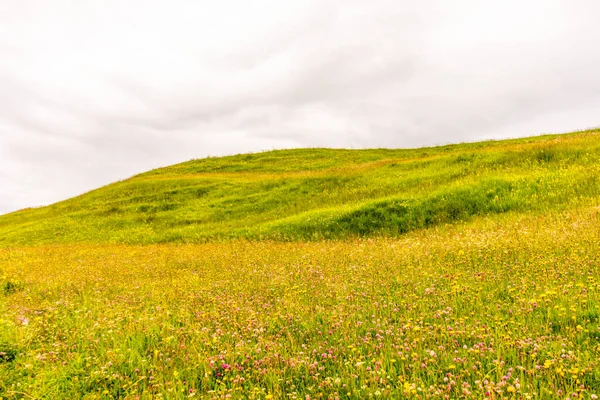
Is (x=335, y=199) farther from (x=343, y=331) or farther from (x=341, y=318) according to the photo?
(x=343, y=331)

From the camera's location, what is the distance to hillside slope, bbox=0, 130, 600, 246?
16.9 meters

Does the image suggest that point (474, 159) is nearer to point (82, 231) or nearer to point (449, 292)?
point (449, 292)

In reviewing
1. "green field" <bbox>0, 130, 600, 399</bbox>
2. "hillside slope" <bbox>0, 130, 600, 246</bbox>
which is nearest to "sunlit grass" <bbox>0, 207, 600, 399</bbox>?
"green field" <bbox>0, 130, 600, 399</bbox>

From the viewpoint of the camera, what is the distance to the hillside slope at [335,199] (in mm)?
16922

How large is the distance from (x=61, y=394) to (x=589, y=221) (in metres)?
12.7

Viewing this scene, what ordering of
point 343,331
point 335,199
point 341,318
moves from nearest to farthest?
point 343,331
point 341,318
point 335,199

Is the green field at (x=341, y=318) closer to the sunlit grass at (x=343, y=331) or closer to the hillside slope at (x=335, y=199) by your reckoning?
the sunlit grass at (x=343, y=331)

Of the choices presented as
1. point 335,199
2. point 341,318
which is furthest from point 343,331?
point 335,199

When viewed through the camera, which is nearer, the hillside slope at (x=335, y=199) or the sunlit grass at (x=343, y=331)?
the sunlit grass at (x=343, y=331)

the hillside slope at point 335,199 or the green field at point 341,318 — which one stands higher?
the hillside slope at point 335,199

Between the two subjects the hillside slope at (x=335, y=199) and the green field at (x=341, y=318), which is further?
the hillside slope at (x=335, y=199)

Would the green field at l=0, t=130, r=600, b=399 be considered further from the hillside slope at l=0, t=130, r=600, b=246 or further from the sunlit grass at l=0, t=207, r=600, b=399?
the hillside slope at l=0, t=130, r=600, b=246

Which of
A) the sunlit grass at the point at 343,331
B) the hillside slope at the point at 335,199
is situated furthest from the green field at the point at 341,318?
the hillside slope at the point at 335,199

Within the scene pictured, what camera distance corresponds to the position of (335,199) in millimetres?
24484
